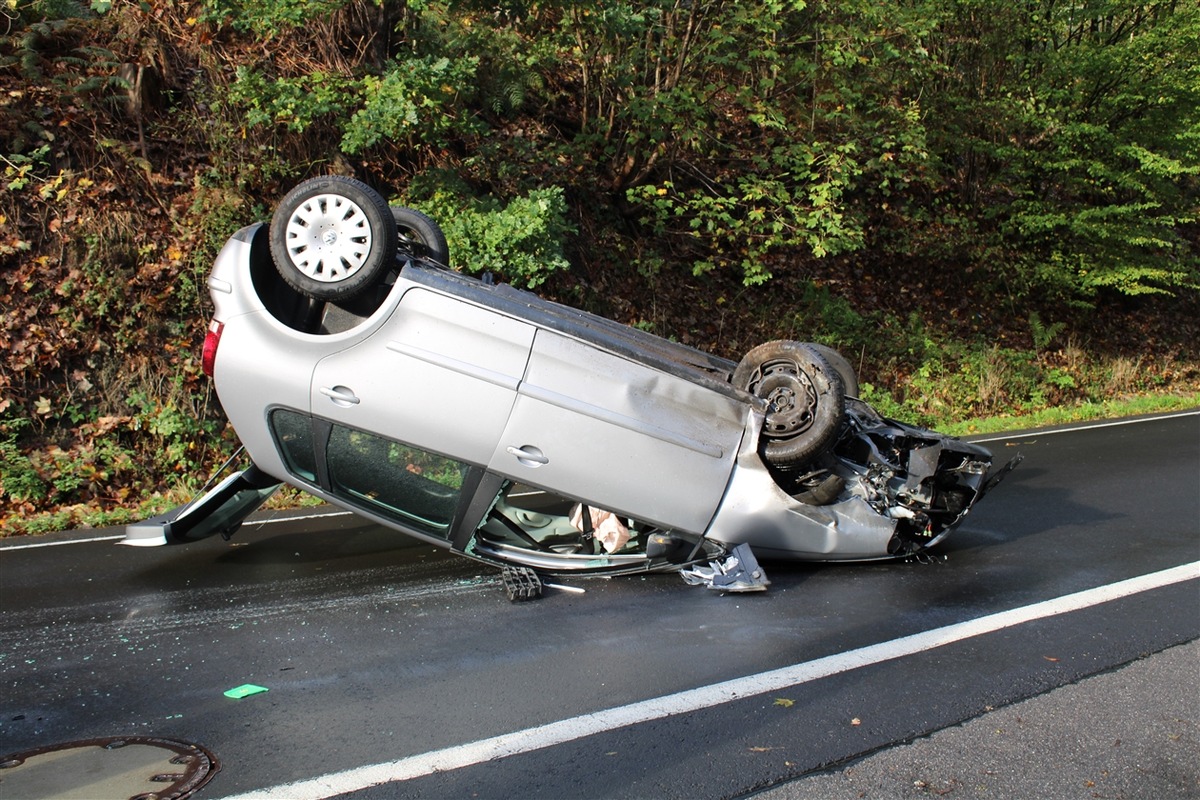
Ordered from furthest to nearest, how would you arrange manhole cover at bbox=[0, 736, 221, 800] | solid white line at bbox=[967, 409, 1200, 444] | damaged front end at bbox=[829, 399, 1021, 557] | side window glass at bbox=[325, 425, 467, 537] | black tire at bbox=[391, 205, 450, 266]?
solid white line at bbox=[967, 409, 1200, 444] → black tire at bbox=[391, 205, 450, 266] → damaged front end at bbox=[829, 399, 1021, 557] → side window glass at bbox=[325, 425, 467, 537] → manhole cover at bbox=[0, 736, 221, 800]

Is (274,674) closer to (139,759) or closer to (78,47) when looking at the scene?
(139,759)

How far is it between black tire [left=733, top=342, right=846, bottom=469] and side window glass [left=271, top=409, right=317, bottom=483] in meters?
2.71

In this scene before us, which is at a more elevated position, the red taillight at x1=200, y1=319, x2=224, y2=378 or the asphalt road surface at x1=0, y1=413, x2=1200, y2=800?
the red taillight at x1=200, y1=319, x2=224, y2=378

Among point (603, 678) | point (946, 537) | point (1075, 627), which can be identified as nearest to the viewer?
point (603, 678)

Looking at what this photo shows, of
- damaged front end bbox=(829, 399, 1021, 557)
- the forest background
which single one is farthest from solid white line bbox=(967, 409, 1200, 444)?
damaged front end bbox=(829, 399, 1021, 557)

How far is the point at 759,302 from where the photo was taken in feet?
50.6

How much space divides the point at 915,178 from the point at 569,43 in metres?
8.07

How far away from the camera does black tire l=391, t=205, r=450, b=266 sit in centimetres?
709

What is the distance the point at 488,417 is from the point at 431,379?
389 millimetres

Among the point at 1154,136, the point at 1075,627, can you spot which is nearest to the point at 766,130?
the point at 1154,136

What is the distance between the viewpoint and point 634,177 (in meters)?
14.2

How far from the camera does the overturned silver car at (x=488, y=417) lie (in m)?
5.63

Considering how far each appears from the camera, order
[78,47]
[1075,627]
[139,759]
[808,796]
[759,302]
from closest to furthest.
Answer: [808,796] < [139,759] < [1075,627] < [78,47] < [759,302]

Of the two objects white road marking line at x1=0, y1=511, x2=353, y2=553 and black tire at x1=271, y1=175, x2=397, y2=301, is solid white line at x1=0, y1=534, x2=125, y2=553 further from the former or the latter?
black tire at x1=271, y1=175, x2=397, y2=301
